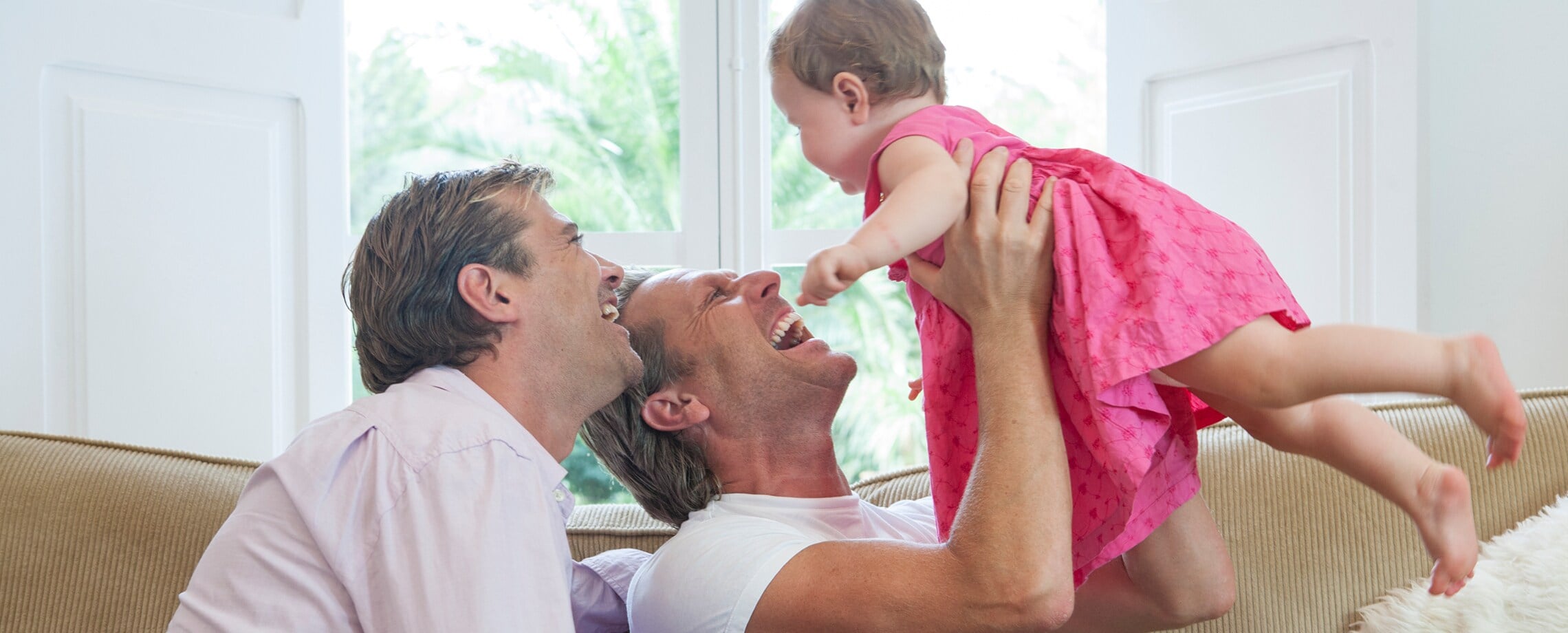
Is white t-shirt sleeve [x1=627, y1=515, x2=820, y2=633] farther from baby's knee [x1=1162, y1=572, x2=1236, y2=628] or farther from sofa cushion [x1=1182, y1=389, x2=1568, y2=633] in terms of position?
sofa cushion [x1=1182, y1=389, x2=1568, y2=633]

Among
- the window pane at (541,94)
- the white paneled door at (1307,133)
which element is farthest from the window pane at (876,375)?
the white paneled door at (1307,133)

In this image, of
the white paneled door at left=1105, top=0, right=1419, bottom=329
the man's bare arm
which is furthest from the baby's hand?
the white paneled door at left=1105, top=0, right=1419, bottom=329

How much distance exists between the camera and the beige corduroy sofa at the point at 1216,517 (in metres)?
1.56

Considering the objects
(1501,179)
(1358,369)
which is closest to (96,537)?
(1358,369)

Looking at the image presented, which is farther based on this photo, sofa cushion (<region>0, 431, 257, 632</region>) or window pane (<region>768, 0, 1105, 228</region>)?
window pane (<region>768, 0, 1105, 228</region>)

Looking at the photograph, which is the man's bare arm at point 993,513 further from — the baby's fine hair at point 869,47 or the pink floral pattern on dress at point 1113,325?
the baby's fine hair at point 869,47

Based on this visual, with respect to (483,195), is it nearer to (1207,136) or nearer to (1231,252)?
(1231,252)

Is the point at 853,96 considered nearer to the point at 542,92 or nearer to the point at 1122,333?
the point at 1122,333

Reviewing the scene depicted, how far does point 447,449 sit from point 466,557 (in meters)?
0.13

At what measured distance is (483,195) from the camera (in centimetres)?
142

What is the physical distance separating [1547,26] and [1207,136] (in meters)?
0.85

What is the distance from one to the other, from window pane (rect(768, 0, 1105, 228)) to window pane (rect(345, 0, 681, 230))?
48 cm

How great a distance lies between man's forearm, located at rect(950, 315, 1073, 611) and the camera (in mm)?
1178

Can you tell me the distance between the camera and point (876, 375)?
189 inches
